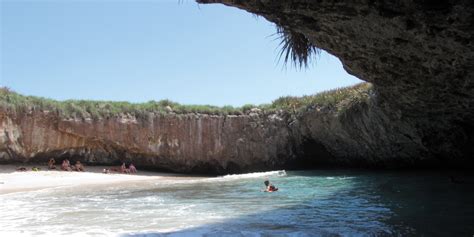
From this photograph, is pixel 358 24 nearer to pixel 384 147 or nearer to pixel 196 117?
pixel 384 147

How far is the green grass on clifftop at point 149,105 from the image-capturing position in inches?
659

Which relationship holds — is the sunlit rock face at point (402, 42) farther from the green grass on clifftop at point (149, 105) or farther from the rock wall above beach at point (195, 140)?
the rock wall above beach at point (195, 140)

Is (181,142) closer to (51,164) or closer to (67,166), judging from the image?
(67,166)

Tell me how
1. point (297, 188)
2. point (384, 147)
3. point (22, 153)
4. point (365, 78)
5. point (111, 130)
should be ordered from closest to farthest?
1. point (365, 78)
2. point (297, 188)
3. point (384, 147)
4. point (22, 153)
5. point (111, 130)

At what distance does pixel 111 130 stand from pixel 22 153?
3.79 metres

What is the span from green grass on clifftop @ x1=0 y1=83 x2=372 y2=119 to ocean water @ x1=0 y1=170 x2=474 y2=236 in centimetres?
659

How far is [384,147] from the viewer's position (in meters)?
14.9

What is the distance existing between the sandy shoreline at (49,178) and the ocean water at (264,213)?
296cm

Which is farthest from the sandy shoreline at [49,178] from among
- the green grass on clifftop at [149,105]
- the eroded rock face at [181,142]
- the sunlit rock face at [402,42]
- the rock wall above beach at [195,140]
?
the sunlit rock face at [402,42]

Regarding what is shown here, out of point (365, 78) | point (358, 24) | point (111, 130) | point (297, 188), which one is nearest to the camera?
point (358, 24)

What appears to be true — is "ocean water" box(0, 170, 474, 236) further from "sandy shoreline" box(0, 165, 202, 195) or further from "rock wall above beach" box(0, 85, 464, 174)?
"rock wall above beach" box(0, 85, 464, 174)

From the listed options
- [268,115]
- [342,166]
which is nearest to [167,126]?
[268,115]

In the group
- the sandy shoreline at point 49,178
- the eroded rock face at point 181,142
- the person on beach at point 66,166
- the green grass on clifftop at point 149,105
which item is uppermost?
the green grass on clifftop at point 149,105

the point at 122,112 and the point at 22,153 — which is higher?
the point at 122,112
